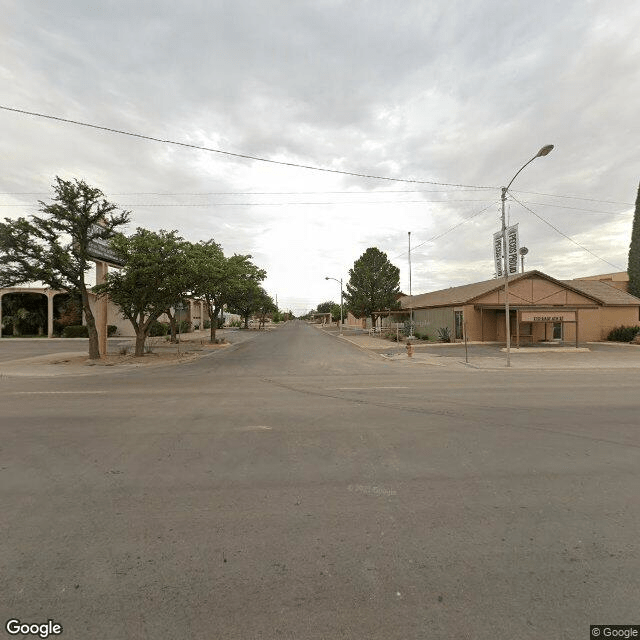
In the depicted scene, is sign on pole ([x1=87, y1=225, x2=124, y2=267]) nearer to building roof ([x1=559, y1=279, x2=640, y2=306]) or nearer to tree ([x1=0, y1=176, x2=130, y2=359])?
tree ([x1=0, y1=176, x2=130, y2=359])

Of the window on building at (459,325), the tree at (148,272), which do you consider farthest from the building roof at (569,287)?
the tree at (148,272)

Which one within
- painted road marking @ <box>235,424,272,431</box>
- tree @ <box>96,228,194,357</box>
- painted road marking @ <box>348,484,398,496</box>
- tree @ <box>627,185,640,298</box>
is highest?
tree @ <box>627,185,640,298</box>

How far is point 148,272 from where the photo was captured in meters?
16.8

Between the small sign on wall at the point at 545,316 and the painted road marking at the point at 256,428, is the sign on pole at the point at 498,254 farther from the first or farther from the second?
the painted road marking at the point at 256,428

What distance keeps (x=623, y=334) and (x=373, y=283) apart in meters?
21.7

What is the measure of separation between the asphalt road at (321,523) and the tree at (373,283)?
3258 centimetres

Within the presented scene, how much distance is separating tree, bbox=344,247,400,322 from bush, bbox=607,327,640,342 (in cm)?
1896

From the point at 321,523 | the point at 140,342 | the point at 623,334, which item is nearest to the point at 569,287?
the point at 623,334

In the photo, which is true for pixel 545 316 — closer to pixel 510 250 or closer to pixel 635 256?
pixel 510 250

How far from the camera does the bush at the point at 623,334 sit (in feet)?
93.7

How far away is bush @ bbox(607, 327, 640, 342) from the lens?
2856 cm

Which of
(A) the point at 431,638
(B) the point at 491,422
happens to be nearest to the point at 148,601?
(A) the point at 431,638

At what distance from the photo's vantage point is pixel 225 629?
231 centimetres

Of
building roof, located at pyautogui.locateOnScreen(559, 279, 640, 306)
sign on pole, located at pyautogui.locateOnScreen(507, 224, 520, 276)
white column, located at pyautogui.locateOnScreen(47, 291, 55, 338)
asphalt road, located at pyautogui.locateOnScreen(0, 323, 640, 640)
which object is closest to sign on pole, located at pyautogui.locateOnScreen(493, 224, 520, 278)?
sign on pole, located at pyautogui.locateOnScreen(507, 224, 520, 276)
